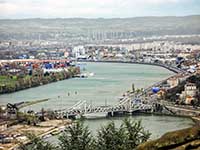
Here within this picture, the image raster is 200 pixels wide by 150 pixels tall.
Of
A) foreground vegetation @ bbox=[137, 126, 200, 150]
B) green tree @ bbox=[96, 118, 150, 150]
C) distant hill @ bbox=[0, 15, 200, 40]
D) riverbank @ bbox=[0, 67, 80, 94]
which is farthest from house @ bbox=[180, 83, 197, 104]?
distant hill @ bbox=[0, 15, 200, 40]

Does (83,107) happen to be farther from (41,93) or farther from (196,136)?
(196,136)

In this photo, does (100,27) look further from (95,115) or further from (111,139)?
(111,139)

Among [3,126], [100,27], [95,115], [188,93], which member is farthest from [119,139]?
[100,27]

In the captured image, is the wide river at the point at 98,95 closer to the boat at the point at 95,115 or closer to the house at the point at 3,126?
the boat at the point at 95,115

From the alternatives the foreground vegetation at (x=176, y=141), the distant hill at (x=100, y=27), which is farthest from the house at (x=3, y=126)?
the distant hill at (x=100, y=27)

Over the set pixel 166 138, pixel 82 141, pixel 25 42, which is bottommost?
pixel 25 42

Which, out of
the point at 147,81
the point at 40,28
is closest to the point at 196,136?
the point at 147,81
